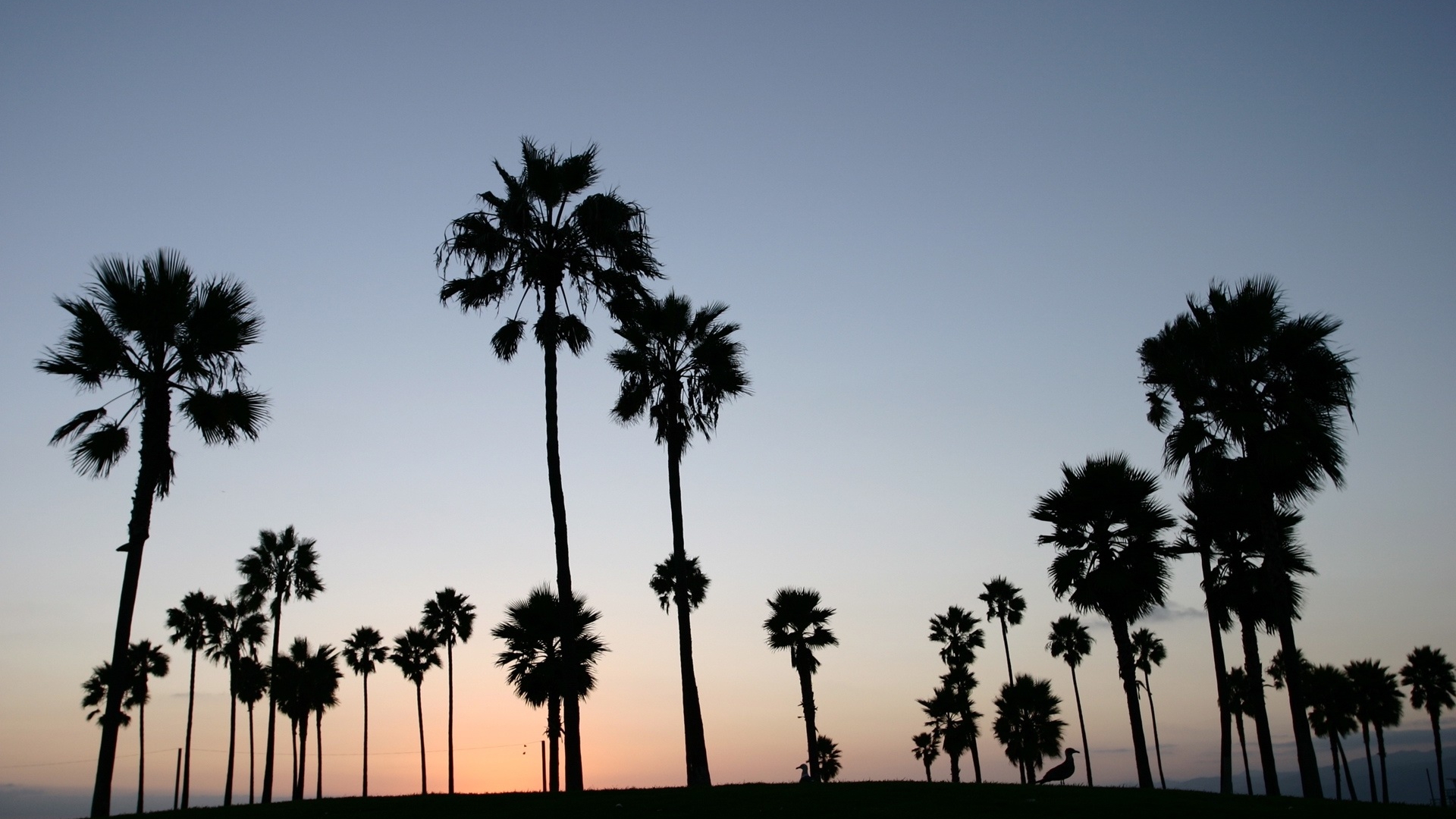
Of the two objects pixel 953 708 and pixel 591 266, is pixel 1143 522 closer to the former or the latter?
pixel 591 266

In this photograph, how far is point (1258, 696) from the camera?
94.9 ft

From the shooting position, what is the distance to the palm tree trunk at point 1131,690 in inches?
1141

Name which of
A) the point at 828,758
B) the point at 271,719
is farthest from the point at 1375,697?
the point at 271,719

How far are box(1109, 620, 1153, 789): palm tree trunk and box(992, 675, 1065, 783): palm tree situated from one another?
2502 centimetres

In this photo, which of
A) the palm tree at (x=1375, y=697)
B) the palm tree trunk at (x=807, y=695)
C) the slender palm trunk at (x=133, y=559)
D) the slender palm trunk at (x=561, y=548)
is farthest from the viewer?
the palm tree at (x=1375, y=697)

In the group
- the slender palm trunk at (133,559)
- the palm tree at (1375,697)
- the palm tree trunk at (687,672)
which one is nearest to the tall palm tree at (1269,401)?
the palm tree trunk at (687,672)

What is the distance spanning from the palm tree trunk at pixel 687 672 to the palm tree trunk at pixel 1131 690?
1269 cm

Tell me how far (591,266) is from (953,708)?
46642 millimetres

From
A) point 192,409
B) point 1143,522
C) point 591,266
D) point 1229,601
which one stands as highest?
point 591,266

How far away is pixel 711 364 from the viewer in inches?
1243

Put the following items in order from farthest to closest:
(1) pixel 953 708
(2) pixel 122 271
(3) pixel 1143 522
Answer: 1. (1) pixel 953 708
2. (3) pixel 1143 522
3. (2) pixel 122 271

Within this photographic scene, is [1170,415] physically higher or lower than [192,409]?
higher

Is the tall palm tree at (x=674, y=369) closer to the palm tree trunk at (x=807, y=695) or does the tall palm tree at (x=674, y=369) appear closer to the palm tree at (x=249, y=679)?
the palm tree trunk at (x=807, y=695)

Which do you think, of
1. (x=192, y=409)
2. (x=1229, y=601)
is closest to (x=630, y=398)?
(x=192, y=409)
